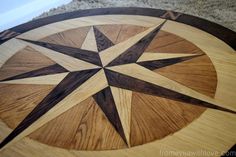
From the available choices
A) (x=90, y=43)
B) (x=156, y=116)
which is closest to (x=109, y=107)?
(x=156, y=116)

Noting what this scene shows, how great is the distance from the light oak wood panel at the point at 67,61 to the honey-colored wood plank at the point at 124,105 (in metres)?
0.20

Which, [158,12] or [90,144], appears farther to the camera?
[158,12]

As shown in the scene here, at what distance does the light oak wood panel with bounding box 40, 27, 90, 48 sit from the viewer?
4.15ft

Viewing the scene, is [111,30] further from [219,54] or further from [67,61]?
[219,54]

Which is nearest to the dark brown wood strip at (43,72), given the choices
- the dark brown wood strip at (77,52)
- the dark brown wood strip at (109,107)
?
the dark brown wood strip at (77,52)

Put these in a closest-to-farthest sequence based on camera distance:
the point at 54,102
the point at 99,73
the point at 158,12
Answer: the point at 54,102, the point at 99,73, the point at 158,12

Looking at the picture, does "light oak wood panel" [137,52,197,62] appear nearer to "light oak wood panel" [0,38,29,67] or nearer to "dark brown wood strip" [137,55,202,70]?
"dark brown wood strip" [137,55,202,70]

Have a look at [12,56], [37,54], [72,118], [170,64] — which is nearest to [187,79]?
[170,64]

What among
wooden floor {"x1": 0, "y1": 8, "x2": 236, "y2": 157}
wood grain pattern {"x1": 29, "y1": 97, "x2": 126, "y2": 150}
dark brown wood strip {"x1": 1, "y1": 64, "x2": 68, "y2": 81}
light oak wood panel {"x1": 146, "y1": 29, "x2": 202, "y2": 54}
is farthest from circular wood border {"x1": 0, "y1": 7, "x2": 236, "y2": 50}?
wood grain pattern {"x1": 29, "y1": 97, "x2": 126, "y2": 150}

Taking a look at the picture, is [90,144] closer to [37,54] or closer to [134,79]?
[134,79]

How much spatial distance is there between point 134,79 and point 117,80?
2.4 inches

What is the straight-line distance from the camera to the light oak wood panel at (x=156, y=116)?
2.52 feet

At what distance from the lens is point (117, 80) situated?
976 mm

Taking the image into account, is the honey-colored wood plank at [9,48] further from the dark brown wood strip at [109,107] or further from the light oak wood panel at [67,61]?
the dark brown wood strip at [109,107]
